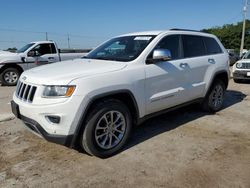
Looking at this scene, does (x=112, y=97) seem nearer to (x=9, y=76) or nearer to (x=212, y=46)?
(x=212, y=46)

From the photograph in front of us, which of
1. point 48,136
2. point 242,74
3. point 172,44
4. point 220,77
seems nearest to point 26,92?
point 48,136

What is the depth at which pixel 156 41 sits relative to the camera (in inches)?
182

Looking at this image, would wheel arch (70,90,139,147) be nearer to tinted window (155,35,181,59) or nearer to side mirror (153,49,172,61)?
side mirror (153,49,172,61)

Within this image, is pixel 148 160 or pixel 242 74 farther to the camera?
pixel 242 74

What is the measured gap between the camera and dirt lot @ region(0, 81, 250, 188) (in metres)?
3.39

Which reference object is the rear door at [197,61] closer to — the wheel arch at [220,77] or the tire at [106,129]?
the wheel arch at [220,77]

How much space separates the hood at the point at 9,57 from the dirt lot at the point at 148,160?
6.18 metres

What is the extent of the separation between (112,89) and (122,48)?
1.31 meters

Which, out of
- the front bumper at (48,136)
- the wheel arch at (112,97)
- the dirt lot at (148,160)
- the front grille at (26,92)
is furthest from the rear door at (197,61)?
the front grille at (26,92)

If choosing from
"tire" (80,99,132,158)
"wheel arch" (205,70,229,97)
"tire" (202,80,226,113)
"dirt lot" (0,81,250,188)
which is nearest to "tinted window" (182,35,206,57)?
"wheel arch" (205,70,229,97)

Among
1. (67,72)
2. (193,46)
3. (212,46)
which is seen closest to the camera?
(67,72)

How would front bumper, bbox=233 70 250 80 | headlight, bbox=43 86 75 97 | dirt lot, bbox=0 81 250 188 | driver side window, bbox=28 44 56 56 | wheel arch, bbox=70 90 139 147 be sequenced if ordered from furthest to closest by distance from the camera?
driver side window, bbox=28 44 56 56
front bumper, bbox=233 70 250 80
wheel arch, bbox=70 90 139 147
headlight, bbox=43 86 75 97
dirt lot, bbox=0 81 250 188

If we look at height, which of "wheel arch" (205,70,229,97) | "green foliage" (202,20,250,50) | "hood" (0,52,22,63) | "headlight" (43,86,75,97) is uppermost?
"green foliage" (202,20,250,50)

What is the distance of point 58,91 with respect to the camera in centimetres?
352
